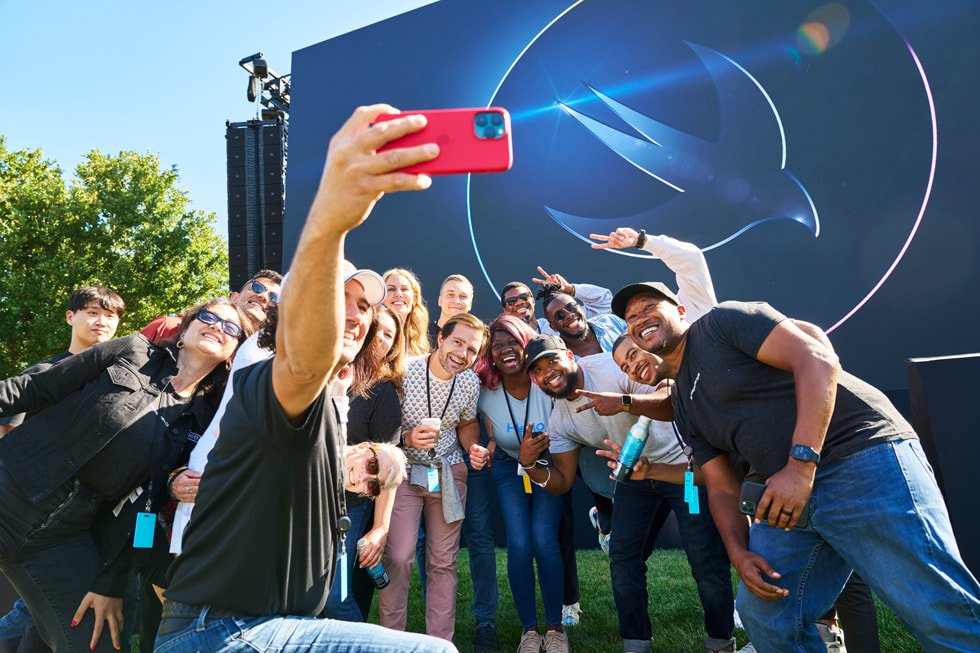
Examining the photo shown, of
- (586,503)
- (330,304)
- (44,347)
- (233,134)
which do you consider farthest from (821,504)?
(44,347)

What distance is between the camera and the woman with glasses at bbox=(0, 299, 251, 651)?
246cm

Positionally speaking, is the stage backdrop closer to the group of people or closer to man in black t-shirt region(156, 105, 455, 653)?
the group of people

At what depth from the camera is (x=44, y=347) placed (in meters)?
13.4

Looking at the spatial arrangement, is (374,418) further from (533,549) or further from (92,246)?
(92,246)

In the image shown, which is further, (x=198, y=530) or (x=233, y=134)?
(x=233, y=134)

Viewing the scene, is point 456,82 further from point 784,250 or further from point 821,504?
point 821,504

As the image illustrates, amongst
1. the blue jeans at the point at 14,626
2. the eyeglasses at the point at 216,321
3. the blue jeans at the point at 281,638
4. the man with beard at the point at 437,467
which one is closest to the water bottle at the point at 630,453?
the man with beard at the point at 437,467

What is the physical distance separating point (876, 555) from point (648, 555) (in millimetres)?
1562

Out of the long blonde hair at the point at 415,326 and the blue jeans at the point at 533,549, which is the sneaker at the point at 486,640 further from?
the long blonde hair at the point at 415,326

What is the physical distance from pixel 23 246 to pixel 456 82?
12.6 m

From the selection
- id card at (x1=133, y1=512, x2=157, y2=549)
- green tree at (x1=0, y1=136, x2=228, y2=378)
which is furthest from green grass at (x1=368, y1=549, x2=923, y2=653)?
green tree at (x1=0, y1=136, x2=228, y2=378)

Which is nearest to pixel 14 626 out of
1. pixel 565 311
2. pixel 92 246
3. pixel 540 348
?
pixel 540 348

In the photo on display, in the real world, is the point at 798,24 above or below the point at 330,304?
above

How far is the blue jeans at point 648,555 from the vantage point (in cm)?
313
